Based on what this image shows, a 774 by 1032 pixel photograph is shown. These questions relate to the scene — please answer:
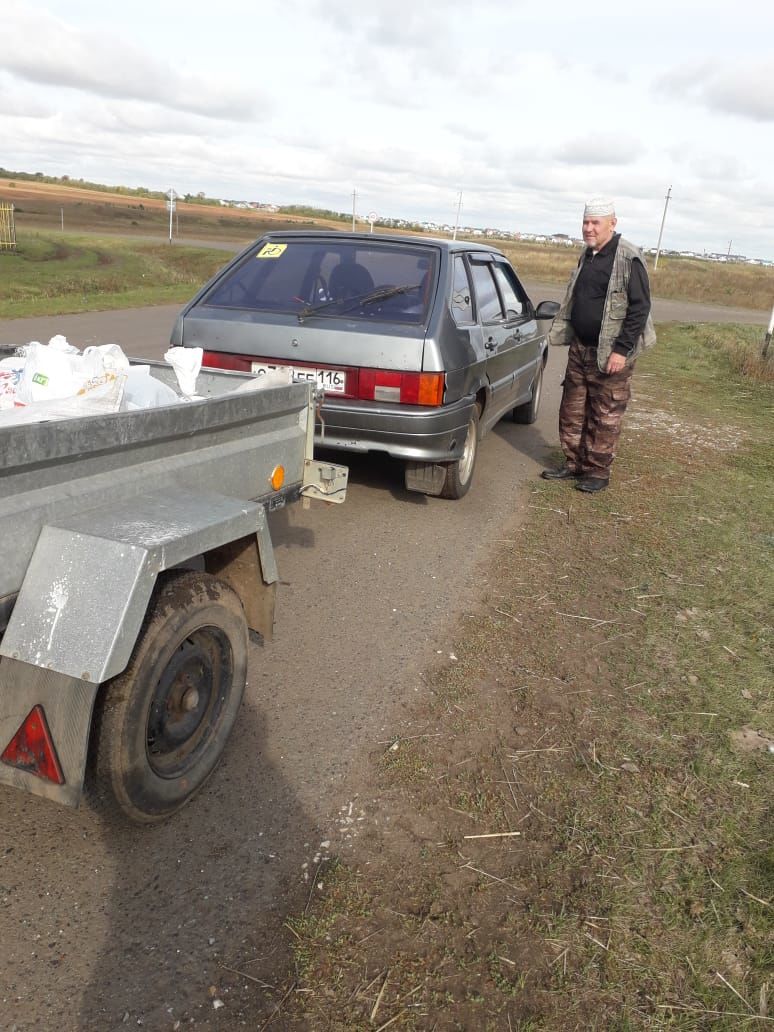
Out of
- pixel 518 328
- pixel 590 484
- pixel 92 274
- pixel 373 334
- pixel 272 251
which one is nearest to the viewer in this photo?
pixel 373 334

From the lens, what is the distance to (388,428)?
497 centimetres

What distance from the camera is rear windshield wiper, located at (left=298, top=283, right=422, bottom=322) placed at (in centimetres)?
518

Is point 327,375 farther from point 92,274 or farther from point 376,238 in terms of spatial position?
point 92,274

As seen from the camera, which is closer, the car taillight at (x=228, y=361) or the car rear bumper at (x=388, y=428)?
the car rear bumper at (x=388, y=428)

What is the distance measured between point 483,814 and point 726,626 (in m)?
2.21

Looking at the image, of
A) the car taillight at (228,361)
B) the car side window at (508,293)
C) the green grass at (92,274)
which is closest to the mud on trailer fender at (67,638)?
the car taillight at (228,361)

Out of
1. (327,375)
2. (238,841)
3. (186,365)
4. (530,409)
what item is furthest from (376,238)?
(238,841)

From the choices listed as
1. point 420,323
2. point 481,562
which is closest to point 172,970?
point 481,562

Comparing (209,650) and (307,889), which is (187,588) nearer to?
(209,650)

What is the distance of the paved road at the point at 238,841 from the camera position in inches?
79.6

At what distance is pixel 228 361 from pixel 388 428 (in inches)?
44.4

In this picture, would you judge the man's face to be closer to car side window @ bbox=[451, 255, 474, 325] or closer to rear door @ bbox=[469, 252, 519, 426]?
rear door @ bbox=[469, 252, 519, 426]

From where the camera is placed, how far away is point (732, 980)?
217 cm

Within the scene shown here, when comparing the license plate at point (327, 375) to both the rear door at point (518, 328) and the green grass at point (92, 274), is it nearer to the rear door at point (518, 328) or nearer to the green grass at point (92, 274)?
the rear door at point (518, 328)
